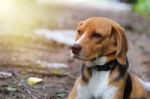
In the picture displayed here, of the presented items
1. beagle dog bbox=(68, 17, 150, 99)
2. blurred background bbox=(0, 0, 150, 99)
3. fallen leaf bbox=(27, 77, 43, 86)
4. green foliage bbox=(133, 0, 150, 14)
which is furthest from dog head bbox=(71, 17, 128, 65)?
green foliage bbox=(133, 0, 150, 14)

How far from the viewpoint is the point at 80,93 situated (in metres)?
4.71

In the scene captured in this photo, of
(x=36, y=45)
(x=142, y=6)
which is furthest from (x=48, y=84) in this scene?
(x=142, y=6)

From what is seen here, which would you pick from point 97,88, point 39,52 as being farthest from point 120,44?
point 39,52

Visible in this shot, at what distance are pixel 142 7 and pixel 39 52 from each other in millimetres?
11378

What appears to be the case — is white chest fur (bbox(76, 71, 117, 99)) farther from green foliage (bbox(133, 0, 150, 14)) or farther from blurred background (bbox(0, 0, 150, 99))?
green foliage (bbox(133, 0, 150, 14))

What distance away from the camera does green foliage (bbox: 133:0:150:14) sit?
18.6 meters

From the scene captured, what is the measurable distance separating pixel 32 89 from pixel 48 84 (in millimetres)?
346

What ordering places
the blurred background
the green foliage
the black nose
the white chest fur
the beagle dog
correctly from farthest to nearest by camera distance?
the green foliage → the blurred background → the white chest fur → the beagle dog → the black nose

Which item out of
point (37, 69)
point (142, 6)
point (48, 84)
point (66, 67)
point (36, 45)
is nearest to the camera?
point (48, 84)

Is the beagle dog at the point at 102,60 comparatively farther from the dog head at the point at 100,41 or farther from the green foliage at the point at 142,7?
the green foliage at the point at 142,7

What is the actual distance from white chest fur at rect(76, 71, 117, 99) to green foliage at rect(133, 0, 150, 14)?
45.4 feet

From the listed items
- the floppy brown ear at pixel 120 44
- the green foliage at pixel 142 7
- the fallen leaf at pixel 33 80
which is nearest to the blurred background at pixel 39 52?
the fallen leaf at pixel 33 80

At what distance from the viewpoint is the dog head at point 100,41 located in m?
4.40

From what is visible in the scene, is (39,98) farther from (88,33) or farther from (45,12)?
(45,12)
